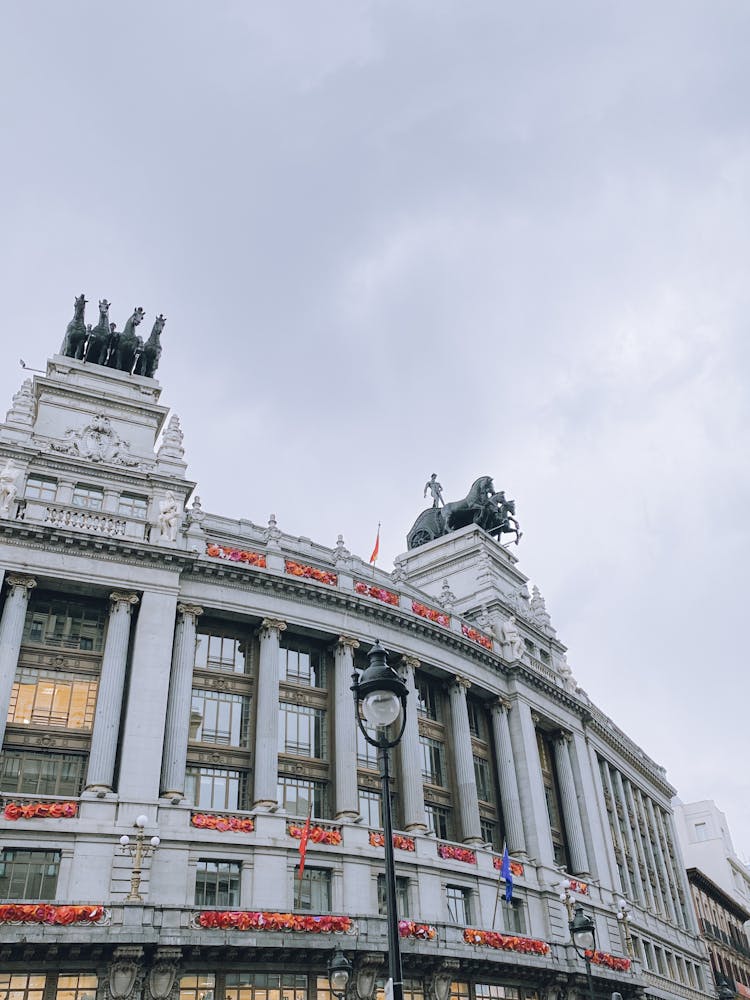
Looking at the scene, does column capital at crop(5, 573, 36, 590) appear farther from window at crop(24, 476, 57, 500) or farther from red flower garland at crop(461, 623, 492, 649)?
red flower garland at crop(461, 623, 492, 649)

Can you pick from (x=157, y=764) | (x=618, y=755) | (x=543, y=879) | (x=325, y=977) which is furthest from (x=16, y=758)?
(x=618, y=755)

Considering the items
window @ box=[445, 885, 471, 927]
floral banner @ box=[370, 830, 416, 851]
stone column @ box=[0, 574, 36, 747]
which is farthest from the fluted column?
stone column @ box=[0, 574, 36, 747]

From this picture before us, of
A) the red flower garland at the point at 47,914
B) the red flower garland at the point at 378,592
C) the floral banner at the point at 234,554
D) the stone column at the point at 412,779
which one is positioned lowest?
the red flower garland at the point at 47,914

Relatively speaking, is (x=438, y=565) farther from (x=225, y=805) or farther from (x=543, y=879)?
(x=225, y=805)

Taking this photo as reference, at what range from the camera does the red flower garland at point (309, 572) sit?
50656mm

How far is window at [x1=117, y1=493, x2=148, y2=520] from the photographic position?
159ft

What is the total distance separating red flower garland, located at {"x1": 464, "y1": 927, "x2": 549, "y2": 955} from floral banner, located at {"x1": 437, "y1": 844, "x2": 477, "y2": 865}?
4031mm

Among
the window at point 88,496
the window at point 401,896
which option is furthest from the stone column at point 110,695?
the window at point 401,896

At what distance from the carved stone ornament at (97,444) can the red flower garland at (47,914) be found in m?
22.6

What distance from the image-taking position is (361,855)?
44469 millimetres

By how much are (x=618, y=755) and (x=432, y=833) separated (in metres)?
32.7

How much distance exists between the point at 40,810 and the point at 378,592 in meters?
23.2

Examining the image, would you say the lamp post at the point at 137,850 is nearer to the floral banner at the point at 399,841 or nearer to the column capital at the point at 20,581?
the floral banner at the point at 399,841

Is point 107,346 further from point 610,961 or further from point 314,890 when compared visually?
point 610,961
